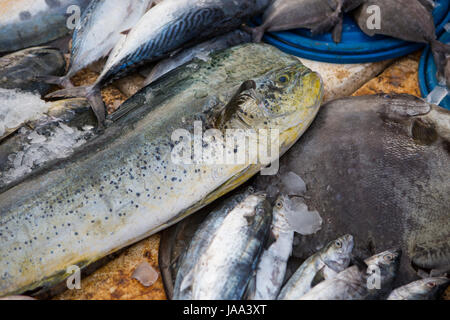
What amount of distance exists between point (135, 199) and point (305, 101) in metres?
1.08

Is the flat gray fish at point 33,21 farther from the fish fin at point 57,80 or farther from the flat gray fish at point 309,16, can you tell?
the flat gray fish at point 309,16

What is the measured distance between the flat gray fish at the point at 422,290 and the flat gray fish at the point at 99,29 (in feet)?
8.03

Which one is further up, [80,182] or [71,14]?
[71,14]

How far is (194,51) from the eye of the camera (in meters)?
2.84

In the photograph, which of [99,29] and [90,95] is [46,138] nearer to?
[90,95]

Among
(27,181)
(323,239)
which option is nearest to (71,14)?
(27,181)

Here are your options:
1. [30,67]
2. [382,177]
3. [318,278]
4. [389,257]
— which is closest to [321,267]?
[318,278]

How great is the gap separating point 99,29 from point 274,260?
2123mm

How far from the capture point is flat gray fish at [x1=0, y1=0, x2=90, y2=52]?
129 inches

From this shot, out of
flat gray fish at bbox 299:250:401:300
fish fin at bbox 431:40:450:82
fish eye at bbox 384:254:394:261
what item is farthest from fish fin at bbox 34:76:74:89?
fish fin at bbox 431:40:450:82

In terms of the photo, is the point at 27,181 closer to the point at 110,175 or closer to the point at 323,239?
the point at 110,175

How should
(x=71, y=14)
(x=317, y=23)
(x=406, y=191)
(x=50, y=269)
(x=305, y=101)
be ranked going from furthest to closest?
(x=71, y=14) < (x=317, y=23) < (x=305, y=101) < (x=406, y=191) < (x=50, y=269)
